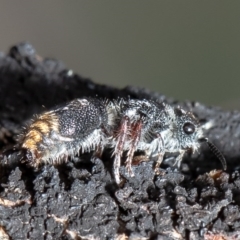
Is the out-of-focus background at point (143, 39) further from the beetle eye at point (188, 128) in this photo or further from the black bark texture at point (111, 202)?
the black bark texture at point (111, 202)

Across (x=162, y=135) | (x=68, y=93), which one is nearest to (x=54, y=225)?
(x=162, y=135)

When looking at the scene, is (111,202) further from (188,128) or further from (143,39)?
(143,39)

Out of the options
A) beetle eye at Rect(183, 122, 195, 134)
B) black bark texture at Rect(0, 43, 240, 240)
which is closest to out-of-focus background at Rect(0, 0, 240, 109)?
beetle eye at Rect(183, 122, 195, 134)

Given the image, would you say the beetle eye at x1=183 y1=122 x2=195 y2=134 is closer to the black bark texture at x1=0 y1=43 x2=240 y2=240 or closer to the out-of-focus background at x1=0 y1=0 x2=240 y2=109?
the black bark texture at x1=0 y1=43 x2=240 y2=240

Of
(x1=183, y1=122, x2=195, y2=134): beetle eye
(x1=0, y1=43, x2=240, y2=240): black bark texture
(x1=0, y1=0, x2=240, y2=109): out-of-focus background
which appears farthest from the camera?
(x1=0, y1=0, x2=240, y2=109): out-of-focus background

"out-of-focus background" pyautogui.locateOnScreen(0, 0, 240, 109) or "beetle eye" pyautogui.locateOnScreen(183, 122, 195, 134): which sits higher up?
"out-of-focus background" pyautogui.locateOnScreen(0, 0, 240, 109)

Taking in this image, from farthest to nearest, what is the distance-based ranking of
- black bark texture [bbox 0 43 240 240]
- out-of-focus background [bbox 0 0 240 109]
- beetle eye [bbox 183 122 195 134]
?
out-of-focus background [bbox 0 0 240 109]
beetle eye [bbox 183 122 195 134]
black bark texture [bbox 0 43 240 240]

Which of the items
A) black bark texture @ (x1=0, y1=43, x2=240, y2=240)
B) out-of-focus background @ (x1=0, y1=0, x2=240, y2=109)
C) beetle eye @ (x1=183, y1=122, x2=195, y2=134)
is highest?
out-of-focus background @ (x1=0, y1=0, x2=240, y2=109)
